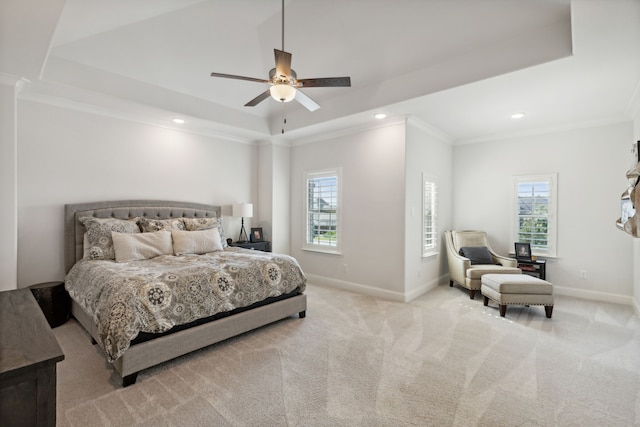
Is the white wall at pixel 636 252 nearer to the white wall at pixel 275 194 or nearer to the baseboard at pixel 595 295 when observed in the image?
the baseboard at pixel 595 295

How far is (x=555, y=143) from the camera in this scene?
4.84 m

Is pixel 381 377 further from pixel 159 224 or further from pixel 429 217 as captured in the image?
pixel 159 224

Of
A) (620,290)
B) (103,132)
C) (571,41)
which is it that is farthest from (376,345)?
(103,132)

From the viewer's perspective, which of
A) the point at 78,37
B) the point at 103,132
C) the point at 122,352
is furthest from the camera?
the point at 103,132

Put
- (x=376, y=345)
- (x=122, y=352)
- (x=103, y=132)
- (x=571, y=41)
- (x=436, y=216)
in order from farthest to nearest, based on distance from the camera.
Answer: (x=436, y=216)
(x=103, y=132)
(x=376, y=345)
(x=571, y=41)
(x=122, y=352)

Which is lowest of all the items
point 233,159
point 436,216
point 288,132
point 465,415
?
point 465,415

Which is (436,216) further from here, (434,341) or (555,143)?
(434,341)

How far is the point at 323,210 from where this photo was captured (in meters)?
5.46

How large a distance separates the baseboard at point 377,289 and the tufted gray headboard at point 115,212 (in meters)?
2.22

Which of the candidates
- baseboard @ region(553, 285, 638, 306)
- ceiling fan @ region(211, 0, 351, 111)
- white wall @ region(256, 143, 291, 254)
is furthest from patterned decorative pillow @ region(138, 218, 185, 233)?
baseboard @ region(553, 285, 638, 306)

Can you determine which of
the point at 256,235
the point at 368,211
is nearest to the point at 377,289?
the point at 368,211

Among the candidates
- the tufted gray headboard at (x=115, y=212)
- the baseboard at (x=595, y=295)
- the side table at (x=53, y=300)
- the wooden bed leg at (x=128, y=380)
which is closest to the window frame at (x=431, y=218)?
the baseboard at (x=595, y=295)

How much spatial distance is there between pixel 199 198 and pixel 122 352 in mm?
3228

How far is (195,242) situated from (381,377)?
2.90 metres
